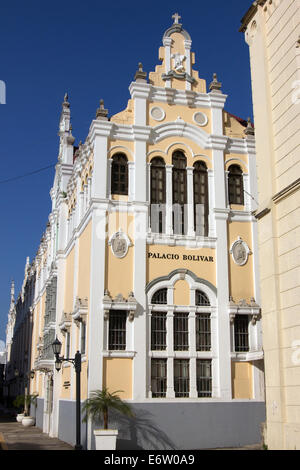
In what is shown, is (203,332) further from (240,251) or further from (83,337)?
(83,337)

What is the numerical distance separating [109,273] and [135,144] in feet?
17.4

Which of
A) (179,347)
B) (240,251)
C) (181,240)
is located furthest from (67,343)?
(240,251)

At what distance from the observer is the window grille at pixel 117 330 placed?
20.4 meters

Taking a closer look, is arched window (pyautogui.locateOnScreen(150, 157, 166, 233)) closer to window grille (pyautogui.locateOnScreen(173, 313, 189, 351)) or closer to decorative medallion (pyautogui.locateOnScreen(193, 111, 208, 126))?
decorative medallion (pyautogui.locateOnScreen(193, 111, 208, 126))

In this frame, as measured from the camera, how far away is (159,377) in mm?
20578

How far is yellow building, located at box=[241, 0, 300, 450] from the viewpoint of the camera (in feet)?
38.3

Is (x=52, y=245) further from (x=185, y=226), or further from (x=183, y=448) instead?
(x=183, y=448)

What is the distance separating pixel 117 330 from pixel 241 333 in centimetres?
493

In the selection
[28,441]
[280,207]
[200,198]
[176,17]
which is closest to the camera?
[280,207]

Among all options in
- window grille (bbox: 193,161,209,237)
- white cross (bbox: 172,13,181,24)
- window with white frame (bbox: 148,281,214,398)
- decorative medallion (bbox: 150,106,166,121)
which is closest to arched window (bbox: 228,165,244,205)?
window grille (bbox: 193,161,209,237)

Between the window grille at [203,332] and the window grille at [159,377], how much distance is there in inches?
61.0

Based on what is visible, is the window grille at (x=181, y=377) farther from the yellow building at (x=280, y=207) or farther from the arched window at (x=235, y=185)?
the yellow building at (x=280, y=207)

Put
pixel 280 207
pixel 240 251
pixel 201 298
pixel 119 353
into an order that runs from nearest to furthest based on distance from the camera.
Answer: pixel 280 207
pixel 119 353
pixel 201 298
pixel 240 251
